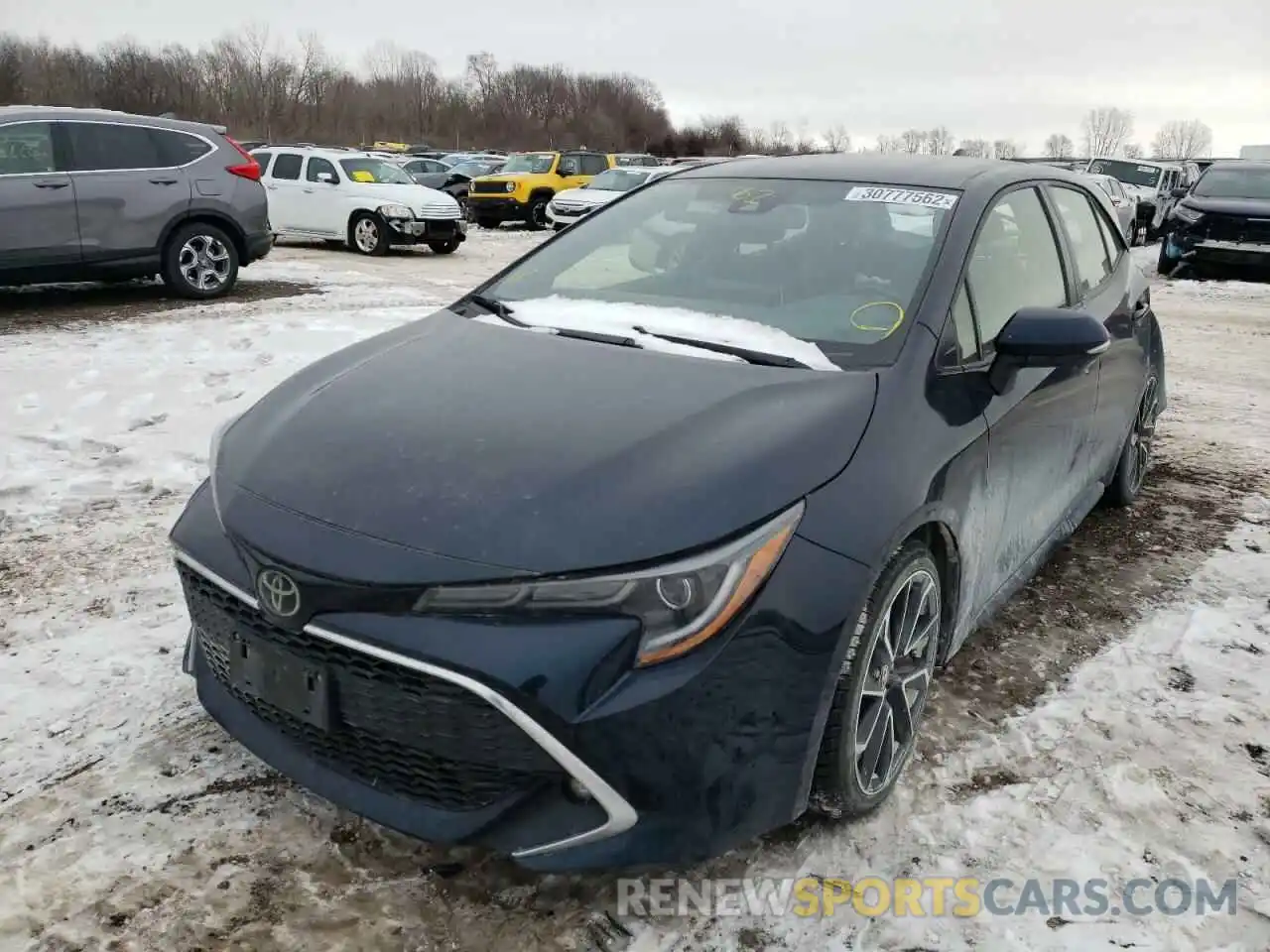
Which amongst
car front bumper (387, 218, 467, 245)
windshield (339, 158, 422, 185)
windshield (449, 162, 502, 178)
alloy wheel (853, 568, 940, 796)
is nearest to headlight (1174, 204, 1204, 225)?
car front bumper (387, 218, 467, 245)

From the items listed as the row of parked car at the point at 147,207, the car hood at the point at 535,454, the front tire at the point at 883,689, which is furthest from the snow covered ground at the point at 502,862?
the row of parked car at the point at 147,207

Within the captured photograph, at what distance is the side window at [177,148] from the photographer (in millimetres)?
9047

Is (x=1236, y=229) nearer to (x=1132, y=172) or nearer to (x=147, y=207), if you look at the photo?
(x=1132, y=172)

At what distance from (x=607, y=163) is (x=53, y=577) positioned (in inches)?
835

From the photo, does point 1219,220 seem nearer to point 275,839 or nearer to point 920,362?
point 920,362

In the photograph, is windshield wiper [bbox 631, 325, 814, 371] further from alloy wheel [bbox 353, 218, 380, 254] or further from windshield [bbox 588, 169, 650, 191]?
windshield [bbox 588, 169, 650, 191]

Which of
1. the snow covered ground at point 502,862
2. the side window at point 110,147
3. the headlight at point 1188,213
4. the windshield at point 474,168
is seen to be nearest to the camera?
the snow covered ground at point 502,862

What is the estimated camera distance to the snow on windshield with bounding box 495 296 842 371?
2650mm

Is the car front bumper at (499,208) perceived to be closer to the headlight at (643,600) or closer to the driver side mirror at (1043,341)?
the driver side mirror at (1043,341)

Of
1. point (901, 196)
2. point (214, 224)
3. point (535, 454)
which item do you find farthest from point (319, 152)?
point (535, 454)

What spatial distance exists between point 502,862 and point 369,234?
47.3 ft

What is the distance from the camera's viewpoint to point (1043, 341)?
2705 millimetres

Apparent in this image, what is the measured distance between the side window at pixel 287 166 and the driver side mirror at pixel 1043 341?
14.9 metres

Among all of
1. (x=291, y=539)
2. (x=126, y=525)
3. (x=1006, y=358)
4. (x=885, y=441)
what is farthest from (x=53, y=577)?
(x=1006, y=358)
